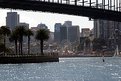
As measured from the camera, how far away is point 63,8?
101 metres

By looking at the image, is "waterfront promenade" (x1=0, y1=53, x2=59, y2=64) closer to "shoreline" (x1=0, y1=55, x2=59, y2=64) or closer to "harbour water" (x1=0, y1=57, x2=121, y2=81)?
"shoreline" (x1=0, y1=55, x2=59, y2=64)

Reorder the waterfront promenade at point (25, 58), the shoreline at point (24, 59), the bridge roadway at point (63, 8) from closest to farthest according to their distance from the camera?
the bridge roadway at point (63, 8), the shoreline at point (24, 59), the waterfront promenade at point (25, 58)

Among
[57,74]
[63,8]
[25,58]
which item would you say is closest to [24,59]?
[25,58]

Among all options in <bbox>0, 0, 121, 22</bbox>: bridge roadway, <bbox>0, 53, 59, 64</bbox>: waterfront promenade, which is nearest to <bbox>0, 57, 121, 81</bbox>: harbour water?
<bbox>0, 53, 59, 64</bbox>: waterfront promenade

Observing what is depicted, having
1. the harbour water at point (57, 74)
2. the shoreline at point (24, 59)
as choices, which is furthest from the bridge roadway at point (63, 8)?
the shoreline at point (24, 59)

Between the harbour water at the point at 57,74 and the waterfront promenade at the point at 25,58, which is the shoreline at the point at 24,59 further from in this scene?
the harbour water at the point at 57,74

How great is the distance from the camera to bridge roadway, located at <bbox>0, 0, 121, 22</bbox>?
92375 mm

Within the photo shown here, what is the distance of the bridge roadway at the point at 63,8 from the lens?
9238 cm

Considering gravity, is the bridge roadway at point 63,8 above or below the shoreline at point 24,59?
above

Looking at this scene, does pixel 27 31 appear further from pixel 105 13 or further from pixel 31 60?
pixel 105 13

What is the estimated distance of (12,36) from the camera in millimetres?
135250

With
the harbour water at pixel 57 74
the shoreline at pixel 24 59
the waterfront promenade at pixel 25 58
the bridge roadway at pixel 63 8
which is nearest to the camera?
the harbour water at pixel 57 74

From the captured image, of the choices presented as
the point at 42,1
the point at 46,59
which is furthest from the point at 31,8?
the point at 46,59

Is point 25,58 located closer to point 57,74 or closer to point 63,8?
point 63,8
